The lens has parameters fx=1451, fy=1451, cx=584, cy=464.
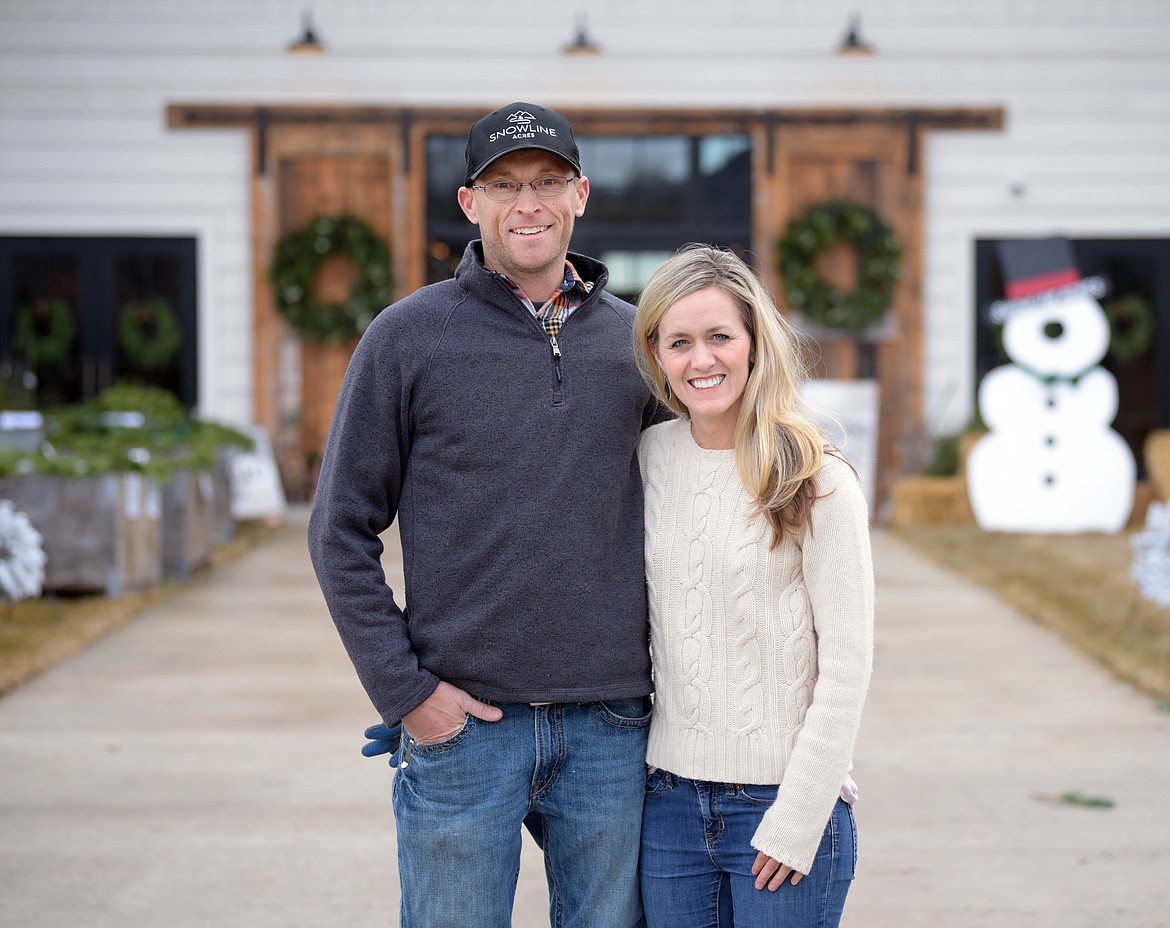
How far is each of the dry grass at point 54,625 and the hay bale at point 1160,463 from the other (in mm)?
6965

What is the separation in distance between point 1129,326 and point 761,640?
451 inches

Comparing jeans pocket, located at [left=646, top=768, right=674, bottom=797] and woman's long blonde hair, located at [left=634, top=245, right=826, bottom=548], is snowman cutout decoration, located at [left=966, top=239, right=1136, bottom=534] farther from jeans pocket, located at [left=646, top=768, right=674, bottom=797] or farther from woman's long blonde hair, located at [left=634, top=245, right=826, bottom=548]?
jeans pocket, located at [left=646, top=768, right=674, bottom=797]

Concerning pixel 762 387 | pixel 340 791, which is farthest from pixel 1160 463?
pixel 762 387

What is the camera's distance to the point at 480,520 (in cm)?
235

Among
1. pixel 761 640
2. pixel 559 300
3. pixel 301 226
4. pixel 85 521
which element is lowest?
pixel 85 521

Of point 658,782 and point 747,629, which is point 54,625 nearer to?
point 658,782

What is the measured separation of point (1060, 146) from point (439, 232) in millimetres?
5464

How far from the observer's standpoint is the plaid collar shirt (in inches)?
97.0

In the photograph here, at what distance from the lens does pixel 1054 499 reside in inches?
430

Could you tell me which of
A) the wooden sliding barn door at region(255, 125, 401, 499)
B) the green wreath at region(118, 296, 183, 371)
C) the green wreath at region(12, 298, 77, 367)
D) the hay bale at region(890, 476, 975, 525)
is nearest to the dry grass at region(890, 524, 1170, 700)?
the hay bale at region(890, 476, 975, 525)

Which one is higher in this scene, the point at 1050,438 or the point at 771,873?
the point at 1050,438

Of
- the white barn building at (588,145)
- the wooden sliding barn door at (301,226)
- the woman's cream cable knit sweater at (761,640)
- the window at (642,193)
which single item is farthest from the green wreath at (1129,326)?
the woman's cream cable knit sweater at (761,640)

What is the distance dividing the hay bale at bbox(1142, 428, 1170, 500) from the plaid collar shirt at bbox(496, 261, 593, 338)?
9214mm

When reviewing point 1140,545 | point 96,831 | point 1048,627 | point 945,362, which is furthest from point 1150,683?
point 945,362
